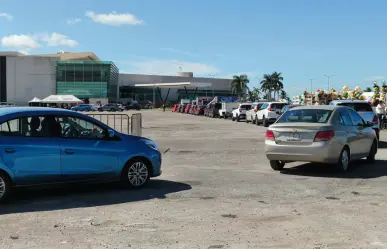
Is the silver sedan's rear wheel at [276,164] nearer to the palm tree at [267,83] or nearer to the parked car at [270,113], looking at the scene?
the parked car at [270,113]

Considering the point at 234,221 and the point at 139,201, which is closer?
the point at 234,221

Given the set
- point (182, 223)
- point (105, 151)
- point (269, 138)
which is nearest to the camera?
point (182, 223)

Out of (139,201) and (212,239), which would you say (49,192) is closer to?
(139,201)

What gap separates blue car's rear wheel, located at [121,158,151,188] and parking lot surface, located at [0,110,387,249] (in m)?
0.24

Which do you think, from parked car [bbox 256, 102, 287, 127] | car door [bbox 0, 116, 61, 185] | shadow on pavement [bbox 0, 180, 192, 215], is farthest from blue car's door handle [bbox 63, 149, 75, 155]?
parked car [bbox 256, 102, 287, 127]

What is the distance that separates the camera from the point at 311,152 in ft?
34.6

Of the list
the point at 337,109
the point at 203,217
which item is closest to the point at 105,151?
the point at 203,217

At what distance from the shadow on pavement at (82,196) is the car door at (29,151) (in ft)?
1.26

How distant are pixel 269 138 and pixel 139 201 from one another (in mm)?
4364

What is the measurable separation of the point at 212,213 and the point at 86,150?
108 inches

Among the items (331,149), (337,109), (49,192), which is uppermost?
(337,109)

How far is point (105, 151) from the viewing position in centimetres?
870

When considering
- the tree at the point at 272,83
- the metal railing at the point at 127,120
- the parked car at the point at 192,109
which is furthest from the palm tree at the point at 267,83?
the metal railing at the point at 127,120

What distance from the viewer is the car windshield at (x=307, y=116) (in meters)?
11.1
